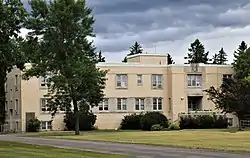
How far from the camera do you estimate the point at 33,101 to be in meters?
76.2

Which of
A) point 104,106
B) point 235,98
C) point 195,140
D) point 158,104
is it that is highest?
point 235,98

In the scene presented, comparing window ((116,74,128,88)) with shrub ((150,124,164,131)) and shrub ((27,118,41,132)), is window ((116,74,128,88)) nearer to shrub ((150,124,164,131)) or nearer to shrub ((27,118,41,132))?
shrub ((150,124,164,131))

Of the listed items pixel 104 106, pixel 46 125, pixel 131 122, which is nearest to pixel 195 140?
pixel 131 122

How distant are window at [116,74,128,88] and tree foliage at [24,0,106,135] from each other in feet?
72.0

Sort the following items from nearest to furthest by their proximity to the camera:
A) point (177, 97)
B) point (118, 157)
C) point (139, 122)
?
point (118, 157)
point (139, 122)
point (177, 97)

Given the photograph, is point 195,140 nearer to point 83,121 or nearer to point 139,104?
point 83,121

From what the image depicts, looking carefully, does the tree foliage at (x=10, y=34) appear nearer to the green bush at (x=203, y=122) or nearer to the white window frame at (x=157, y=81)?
the green bush at (x=203, y=122)

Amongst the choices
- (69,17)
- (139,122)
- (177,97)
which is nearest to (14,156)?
(69,17)

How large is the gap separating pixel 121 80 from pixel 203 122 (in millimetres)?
12593

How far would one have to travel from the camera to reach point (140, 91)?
80625 millimetres

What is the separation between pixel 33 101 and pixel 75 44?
845 inches

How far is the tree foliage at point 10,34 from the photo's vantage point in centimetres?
3188

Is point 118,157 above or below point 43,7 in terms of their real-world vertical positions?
below

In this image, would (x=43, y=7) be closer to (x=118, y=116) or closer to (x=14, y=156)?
(x=118, y=116)
